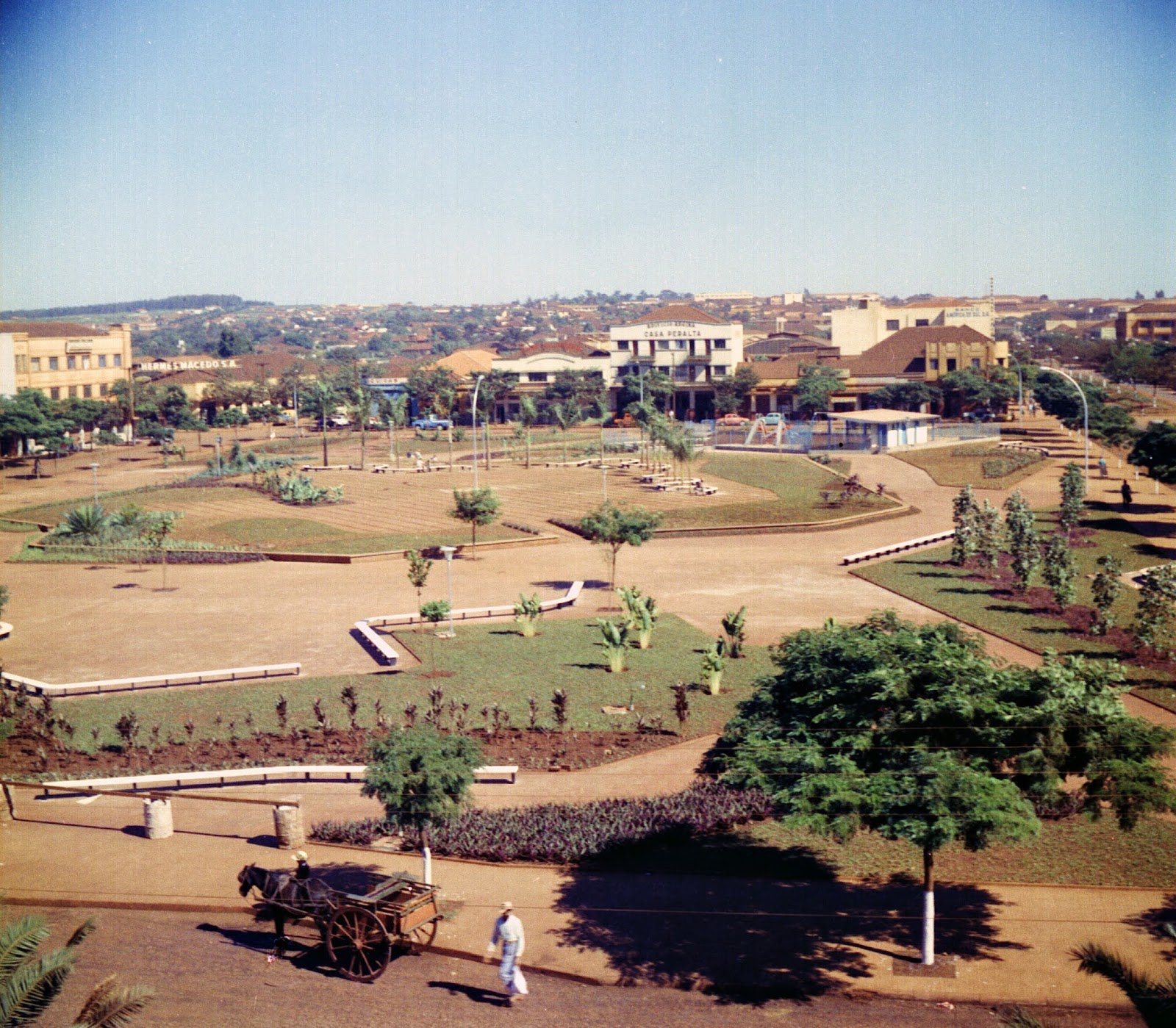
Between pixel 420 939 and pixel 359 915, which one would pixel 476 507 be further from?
pixel 359 915

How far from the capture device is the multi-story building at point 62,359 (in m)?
76.8

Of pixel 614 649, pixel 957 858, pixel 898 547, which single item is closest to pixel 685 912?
pixel 957 858

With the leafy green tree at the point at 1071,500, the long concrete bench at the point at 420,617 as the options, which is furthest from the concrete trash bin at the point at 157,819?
the leafy green tree at the point at 1071,500

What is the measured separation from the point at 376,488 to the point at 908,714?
42660 mm

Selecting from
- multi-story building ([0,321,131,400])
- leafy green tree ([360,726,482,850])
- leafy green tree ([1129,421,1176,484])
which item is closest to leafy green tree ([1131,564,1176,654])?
leafy green tree ([1129,421,1176,484])

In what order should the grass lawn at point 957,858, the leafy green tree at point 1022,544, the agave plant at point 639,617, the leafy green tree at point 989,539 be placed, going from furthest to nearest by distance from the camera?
the leafy green tree at point 989,539
the leafy green tree at point 1022,544
the agave plant at point 639,617
the grass lawn at point 957,858

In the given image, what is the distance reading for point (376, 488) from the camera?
53.3m

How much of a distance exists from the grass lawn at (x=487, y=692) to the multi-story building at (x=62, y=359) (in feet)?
194

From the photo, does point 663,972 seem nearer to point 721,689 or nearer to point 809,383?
point 721,689

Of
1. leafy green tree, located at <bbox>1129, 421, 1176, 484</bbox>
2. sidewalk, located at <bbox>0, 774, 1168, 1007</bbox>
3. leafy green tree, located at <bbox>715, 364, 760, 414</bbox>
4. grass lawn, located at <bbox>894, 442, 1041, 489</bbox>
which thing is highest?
leafy green tree, located at <bbox>715, 364, 760, 414</bbox>

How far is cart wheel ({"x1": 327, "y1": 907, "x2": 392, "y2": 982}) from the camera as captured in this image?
11961 mm

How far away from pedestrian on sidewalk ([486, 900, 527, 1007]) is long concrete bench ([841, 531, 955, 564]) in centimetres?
2456

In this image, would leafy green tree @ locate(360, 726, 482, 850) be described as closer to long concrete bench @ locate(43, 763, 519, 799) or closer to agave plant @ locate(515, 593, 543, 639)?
long concrete bench @ locate(43, 763, 519, 799)

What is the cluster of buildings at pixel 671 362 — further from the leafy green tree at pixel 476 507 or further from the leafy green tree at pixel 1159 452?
the leafy green tree at pixel 476 507
